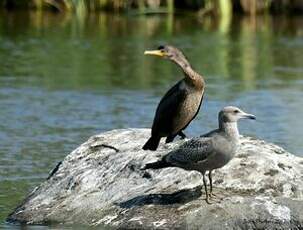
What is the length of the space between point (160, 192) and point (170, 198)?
0.14 meters

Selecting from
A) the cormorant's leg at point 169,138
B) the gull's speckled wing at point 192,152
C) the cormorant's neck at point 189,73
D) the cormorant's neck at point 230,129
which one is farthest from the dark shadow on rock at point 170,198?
the cormorant's neck at point 189,73

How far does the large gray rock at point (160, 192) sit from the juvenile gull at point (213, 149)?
0.95 ft

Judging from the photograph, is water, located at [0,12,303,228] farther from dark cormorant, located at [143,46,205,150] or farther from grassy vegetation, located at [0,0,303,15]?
dark cormorant, located at [143,46,205,150]

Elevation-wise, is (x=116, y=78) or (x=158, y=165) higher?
(x=158, y=165)

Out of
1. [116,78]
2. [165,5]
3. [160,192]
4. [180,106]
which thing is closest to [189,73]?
[180,106]

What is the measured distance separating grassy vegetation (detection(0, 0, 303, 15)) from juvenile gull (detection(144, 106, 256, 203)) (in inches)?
1051

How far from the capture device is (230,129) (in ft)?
33.4

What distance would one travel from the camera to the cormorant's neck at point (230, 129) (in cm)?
1016

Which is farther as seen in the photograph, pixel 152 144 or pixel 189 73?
pixel 189 73

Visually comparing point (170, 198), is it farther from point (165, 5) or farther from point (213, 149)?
point (165, 5)

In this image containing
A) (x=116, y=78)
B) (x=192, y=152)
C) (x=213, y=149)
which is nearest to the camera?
(x=213, y=149)

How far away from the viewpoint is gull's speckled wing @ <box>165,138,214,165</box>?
10.2m

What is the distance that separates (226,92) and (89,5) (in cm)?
1729

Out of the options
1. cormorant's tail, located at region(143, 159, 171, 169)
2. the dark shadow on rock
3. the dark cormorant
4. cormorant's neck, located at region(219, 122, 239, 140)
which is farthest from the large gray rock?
cormorant's neck, located at region(219, 122, 239, 140)
